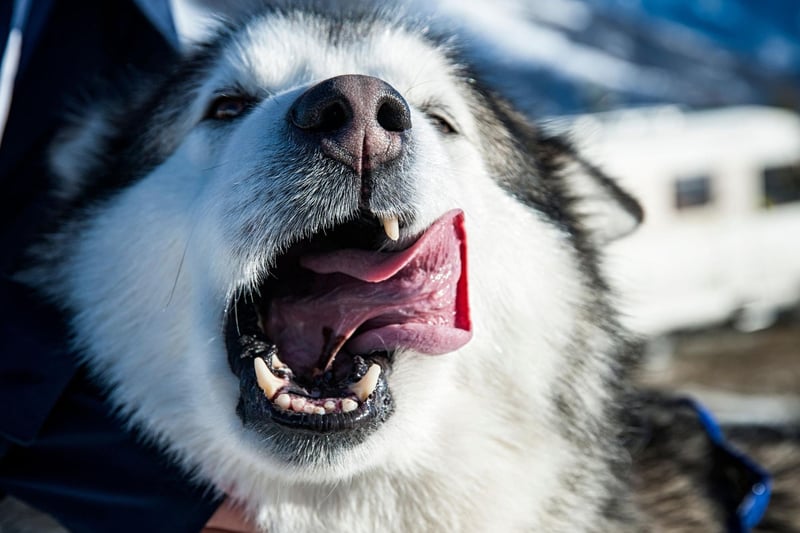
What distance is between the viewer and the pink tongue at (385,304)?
2.04 metres

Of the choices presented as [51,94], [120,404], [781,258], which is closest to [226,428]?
[120,404]

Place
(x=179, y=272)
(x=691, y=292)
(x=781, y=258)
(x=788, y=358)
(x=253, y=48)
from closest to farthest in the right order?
1. (x=179, y=272)
2. (x=253, y=48)
3. (x=788, y=358)
4. (x=691, y=292)
5. (x=781, y=258)

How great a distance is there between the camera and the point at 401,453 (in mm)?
2078

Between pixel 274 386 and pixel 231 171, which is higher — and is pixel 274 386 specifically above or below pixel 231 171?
below

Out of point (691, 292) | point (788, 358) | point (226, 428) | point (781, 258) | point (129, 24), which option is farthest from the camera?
point (781, 258)

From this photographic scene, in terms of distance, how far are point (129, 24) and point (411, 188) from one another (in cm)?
145

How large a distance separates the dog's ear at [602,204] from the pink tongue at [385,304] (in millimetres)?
830

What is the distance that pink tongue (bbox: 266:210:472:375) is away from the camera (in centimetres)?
204

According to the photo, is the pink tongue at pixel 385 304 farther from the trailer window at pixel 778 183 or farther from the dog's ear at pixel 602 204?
the trailer window at pixel 778 183

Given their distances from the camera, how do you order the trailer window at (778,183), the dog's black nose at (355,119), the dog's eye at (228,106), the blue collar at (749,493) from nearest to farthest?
1. the dog's black nose at (355,119)
2. the dog's eye at (228,106)
3. the blue collar at (749,493)
4. the trailer window at (778,183)

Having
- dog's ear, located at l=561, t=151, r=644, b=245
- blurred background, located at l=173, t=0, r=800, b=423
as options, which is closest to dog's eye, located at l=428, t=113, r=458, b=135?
dog's ear, located at l=561, t=151, r=644, b=245

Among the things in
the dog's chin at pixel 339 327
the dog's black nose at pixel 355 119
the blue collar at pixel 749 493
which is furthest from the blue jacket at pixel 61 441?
the blue collar at pixel 749 493

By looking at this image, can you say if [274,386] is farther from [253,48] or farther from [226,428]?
[253,48]

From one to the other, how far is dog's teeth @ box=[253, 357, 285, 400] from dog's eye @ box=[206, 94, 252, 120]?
0.71 meters
